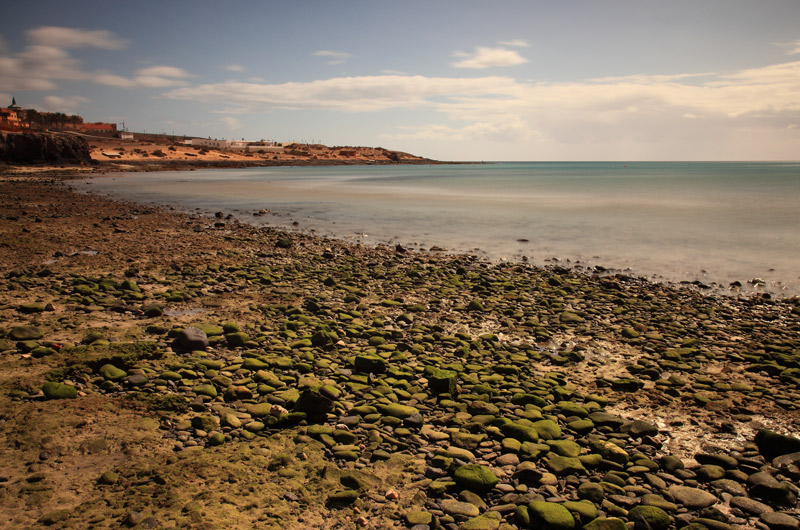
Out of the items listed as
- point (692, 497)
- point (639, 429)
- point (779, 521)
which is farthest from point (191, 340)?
point (779, 521)

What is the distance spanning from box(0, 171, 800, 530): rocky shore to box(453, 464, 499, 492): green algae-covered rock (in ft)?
0.05

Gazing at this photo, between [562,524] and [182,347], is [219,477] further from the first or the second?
[182,347]

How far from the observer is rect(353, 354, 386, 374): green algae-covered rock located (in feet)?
22.2

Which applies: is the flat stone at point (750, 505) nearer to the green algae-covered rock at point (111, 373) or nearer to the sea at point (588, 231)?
the green algae-covered rock at point (111, 373)

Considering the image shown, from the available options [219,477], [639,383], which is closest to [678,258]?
[639,383]

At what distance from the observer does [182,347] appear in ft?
23.4

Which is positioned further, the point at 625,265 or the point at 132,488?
the point at 625,265

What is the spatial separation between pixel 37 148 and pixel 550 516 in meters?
83.1

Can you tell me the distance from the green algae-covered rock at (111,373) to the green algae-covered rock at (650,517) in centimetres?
584

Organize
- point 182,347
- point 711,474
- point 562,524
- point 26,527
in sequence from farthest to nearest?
1. point 182,347
2. point 711,474
3. point 562,524
4. point 26,527

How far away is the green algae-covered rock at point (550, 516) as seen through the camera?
12.6 ft

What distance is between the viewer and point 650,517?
13.1 ft

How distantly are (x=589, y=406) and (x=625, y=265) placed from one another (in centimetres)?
1131

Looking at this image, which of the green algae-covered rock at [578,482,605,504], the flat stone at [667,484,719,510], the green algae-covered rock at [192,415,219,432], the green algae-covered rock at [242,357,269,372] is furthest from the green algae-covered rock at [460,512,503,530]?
the green algae-covered rock at [242,357,269,372]
